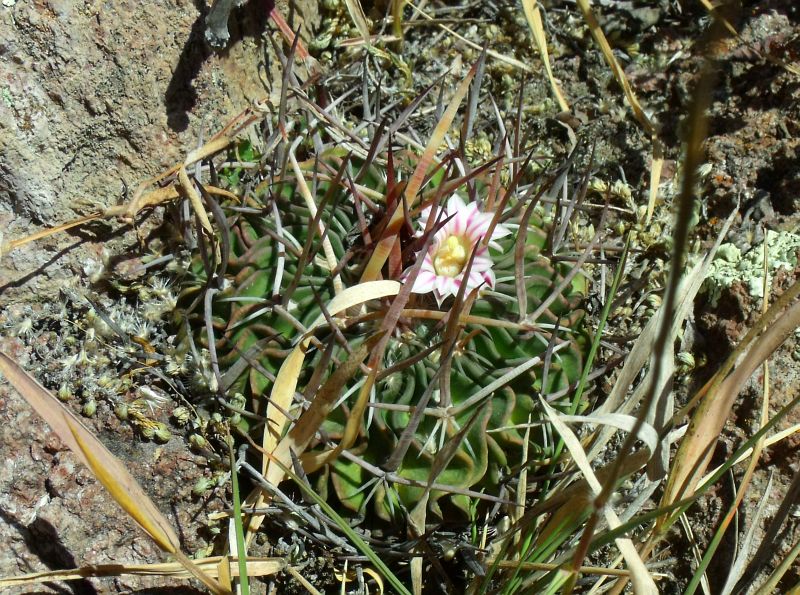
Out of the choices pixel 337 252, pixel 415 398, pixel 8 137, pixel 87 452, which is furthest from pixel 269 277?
pixel 8 137

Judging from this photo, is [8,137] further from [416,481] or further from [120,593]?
[416,481]

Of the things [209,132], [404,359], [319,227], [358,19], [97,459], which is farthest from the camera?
[358,19]

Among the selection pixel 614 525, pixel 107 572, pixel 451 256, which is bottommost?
pixel 107 572

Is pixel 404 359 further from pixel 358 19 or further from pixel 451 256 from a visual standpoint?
pixel 358 19

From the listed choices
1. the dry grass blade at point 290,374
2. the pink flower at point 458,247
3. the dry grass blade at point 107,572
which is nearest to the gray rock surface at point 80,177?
the dry grass blade at point 107,572

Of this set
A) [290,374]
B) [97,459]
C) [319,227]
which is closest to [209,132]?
[319,227]

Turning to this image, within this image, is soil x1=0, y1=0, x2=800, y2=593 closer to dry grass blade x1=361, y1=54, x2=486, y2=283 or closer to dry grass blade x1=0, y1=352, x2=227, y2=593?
dry grass blade x1=0, y1=352, x2=227, y2=593
